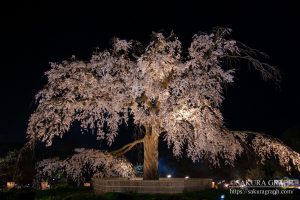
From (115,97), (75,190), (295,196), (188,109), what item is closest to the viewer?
(295,196)

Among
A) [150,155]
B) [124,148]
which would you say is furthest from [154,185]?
[124,148]

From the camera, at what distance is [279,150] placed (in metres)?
17.1

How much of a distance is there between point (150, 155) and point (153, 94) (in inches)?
133

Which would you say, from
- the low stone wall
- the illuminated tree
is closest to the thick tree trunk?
the illuminated tree

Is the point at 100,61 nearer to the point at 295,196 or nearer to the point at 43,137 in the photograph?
the point at 43,137

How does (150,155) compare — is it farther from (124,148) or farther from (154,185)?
(154,185)

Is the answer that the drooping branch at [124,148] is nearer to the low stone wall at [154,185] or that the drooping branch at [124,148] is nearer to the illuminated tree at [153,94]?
the illuminated tree at [153,94]

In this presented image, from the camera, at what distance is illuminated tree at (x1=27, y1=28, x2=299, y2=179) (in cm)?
1584

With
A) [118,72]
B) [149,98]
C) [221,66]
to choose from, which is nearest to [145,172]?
[149,98]

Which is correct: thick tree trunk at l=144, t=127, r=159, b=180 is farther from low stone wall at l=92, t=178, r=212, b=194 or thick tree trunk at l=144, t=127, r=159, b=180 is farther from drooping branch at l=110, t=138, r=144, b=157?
low stone wall at l=92, t=178, r=212, b=194

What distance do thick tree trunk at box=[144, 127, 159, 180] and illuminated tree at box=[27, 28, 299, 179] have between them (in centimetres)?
4

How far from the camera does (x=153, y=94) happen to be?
15836mm

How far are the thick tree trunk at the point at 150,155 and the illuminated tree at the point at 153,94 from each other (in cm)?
4

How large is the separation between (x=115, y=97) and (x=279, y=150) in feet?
24.7
